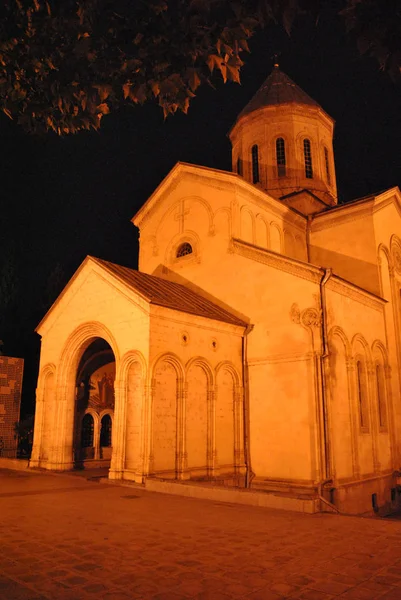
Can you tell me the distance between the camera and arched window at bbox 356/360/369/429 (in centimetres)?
1677

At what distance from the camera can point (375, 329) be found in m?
18.5

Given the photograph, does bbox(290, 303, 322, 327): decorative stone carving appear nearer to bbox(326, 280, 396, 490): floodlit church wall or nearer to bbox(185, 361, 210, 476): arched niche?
Result: bbox(326, 280, 396, 490): floodlit church wall

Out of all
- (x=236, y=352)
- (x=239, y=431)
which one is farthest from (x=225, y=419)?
(x=236, y=352)

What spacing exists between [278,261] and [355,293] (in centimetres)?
310

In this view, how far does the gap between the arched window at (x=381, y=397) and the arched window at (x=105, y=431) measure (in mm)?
10413

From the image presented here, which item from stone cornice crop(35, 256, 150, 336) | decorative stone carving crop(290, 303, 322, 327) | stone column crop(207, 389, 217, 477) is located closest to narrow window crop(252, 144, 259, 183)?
decorative stone carving crop(290, 303, 322, 327)

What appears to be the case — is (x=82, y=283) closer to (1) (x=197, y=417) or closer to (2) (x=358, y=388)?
(1) (x=197, y=417)

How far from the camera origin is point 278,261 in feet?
54.2

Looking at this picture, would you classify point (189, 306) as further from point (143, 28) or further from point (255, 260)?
point (143, 28)

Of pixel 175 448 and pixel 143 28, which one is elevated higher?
pixel 143 28

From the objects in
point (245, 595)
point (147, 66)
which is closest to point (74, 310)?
point (147, 66)

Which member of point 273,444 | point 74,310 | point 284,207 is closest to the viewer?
point 273,444

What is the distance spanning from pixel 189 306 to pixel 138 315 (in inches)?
82.9

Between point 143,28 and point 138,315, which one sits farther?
point 138,315
